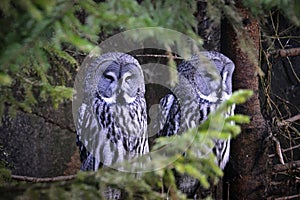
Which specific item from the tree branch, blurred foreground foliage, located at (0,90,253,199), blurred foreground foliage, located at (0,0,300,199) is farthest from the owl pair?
the tree branch

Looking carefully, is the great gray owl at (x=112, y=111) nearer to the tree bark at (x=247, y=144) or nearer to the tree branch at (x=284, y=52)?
the tree bark at (x=247, y=144)

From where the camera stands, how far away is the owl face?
1.54 m

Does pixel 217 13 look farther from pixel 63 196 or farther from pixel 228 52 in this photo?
pixel 228 52

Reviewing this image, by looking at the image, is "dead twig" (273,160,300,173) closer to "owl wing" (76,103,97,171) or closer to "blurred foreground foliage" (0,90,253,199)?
"owl wing" (76,103,97,171)

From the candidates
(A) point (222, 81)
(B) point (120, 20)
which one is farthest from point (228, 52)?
(B) point (120, 20)

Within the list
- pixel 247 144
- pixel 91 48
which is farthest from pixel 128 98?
pixel 247 144

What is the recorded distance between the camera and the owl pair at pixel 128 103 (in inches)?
61.5

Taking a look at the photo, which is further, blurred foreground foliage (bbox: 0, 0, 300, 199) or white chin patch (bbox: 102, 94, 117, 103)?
white chin patch (bbox: 102, 94, 117, 103)

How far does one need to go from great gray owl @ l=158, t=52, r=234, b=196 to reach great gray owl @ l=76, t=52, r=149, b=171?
12 centimetres

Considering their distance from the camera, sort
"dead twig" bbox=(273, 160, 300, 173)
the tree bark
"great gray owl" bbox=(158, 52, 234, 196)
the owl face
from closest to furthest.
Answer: the owl face < "great gray owl" bbox=(158, 52, 234, 196) < the tree bark < "dead twig" bbox=(273, 160, 300, 173)

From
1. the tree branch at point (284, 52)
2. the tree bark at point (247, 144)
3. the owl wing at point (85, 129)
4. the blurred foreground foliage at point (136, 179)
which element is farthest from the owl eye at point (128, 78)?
the tree branch at point (284, 52)

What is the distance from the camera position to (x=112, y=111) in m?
1.61

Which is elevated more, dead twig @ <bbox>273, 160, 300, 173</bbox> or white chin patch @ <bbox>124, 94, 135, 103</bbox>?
white chin patch @ <bbox>124, 94, 135, 103</bbox>

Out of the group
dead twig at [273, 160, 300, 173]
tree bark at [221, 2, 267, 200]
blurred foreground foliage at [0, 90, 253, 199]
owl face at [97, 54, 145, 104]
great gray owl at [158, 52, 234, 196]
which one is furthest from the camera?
dead twig at [273, 160, 300, 173]
